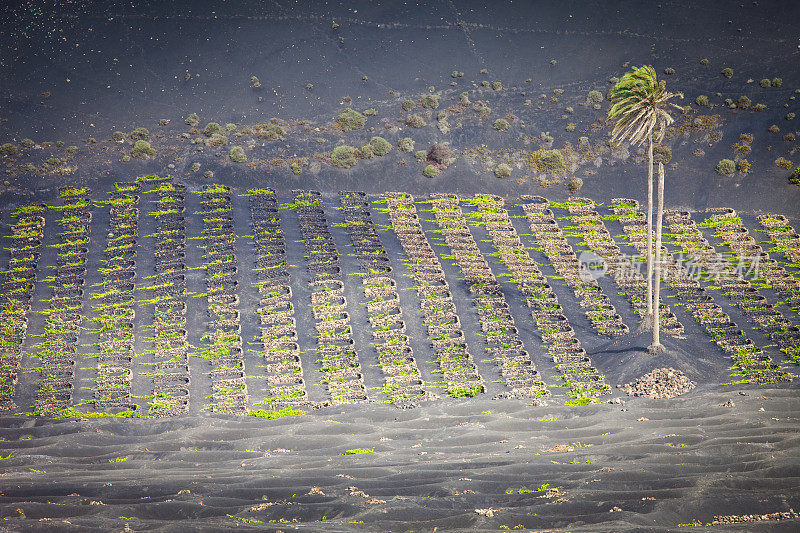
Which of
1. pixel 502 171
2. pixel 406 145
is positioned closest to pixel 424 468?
pixel 502 171

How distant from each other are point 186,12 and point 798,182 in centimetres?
6955

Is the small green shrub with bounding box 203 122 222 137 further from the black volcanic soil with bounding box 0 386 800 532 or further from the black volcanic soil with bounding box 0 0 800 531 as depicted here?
the black volcanic soil with bounding box 0 386 800 532

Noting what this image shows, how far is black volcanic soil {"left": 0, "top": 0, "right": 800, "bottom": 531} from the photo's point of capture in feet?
109

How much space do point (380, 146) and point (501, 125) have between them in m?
13.6

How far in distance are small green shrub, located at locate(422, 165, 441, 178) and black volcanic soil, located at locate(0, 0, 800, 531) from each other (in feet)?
3.43

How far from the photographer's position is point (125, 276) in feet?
191

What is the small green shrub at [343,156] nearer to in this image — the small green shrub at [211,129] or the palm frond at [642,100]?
the small green shrub at [211,129]

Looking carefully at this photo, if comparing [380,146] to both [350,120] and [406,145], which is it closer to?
[406,145]

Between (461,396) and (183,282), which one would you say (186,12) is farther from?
(461,396)

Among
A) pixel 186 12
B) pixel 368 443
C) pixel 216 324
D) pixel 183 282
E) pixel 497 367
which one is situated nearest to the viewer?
pixel 368 443

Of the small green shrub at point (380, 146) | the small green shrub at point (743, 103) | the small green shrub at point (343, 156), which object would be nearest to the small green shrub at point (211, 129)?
the small green shrub at point (343, 156)

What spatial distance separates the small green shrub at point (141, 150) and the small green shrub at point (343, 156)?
17996 mm

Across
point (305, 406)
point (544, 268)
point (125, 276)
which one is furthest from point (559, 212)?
point (125, 276)

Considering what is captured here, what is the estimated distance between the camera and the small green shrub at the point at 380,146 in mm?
74125
